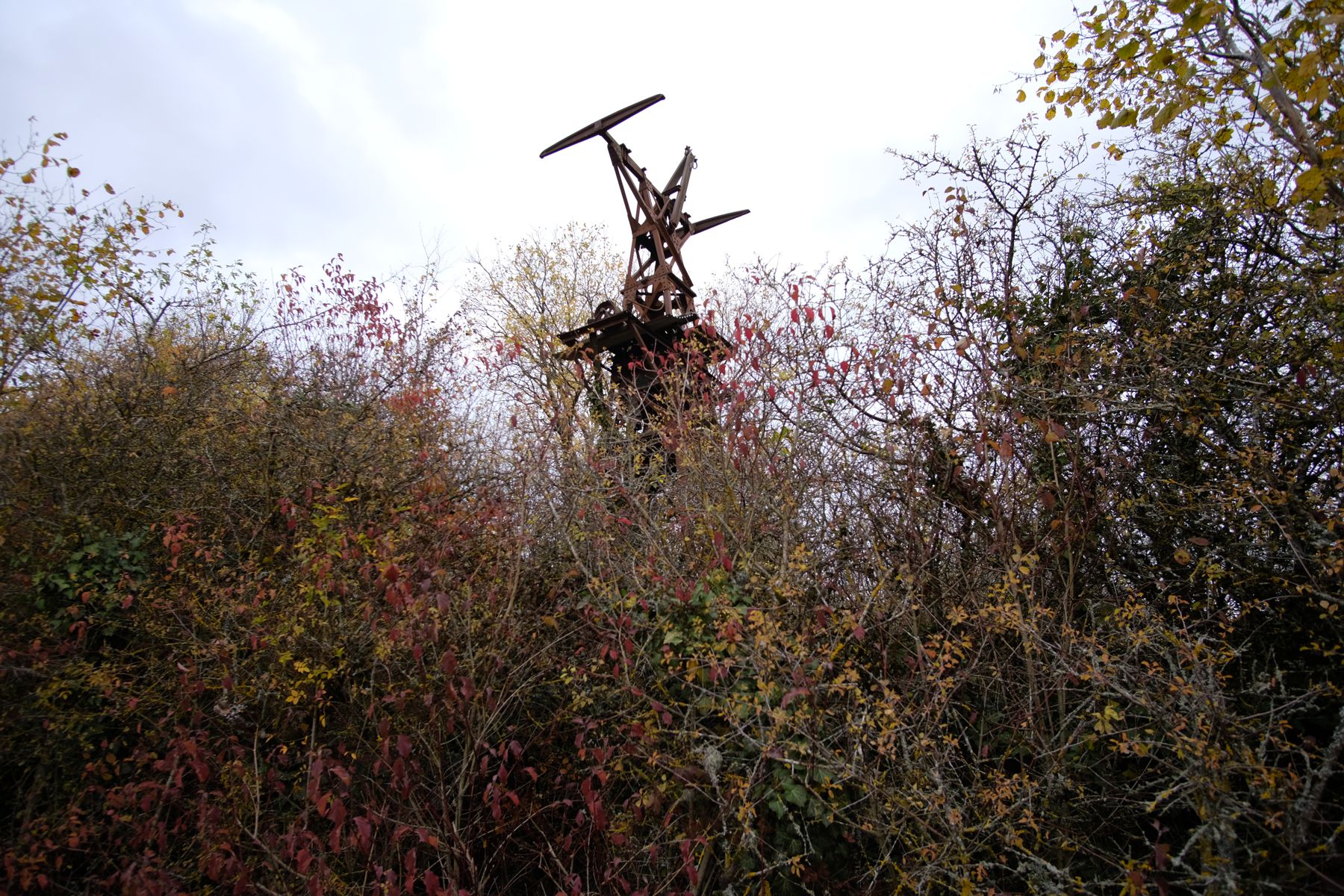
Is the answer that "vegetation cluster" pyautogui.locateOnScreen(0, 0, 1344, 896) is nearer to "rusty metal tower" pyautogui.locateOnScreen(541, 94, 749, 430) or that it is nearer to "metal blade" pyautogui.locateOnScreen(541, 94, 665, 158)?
"rusty metal tower" pyautogui.locateOnScreen(541, 94, 749, 430)

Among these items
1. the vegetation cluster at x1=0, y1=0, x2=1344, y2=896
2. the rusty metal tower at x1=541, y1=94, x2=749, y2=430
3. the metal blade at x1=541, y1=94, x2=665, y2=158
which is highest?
the metal blade at x1=541, y1=94, x2=665, y2=158

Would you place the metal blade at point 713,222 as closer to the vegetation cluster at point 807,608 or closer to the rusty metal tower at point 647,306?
the rusty metal tower at point 647,306

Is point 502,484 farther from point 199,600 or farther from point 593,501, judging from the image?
point 199,600

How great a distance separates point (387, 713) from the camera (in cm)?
423

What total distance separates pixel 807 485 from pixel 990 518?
1.28 metres

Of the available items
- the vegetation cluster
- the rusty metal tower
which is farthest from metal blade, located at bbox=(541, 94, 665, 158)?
the vegetation cluster

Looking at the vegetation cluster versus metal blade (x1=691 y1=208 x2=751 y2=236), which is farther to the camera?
metal blade (x1=691 y1=208 x2=751 y2=236)

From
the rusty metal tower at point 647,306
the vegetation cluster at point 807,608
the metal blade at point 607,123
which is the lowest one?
the vegetation cluster at point 807,608

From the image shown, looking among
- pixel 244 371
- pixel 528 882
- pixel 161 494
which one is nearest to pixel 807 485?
pixel 528 882

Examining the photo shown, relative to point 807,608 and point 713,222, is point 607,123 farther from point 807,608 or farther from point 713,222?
point 807,608

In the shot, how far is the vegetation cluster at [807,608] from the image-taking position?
3.36 metres

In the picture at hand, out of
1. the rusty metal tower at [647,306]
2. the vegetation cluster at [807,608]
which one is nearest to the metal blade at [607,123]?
the rusty metal tower at [647,306]

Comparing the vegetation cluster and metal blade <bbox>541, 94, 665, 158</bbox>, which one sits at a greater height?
metal blade <bbox>541, 94, 665, 158</bbox>

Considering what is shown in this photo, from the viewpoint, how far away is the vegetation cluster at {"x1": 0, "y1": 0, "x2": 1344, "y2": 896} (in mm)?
3357
